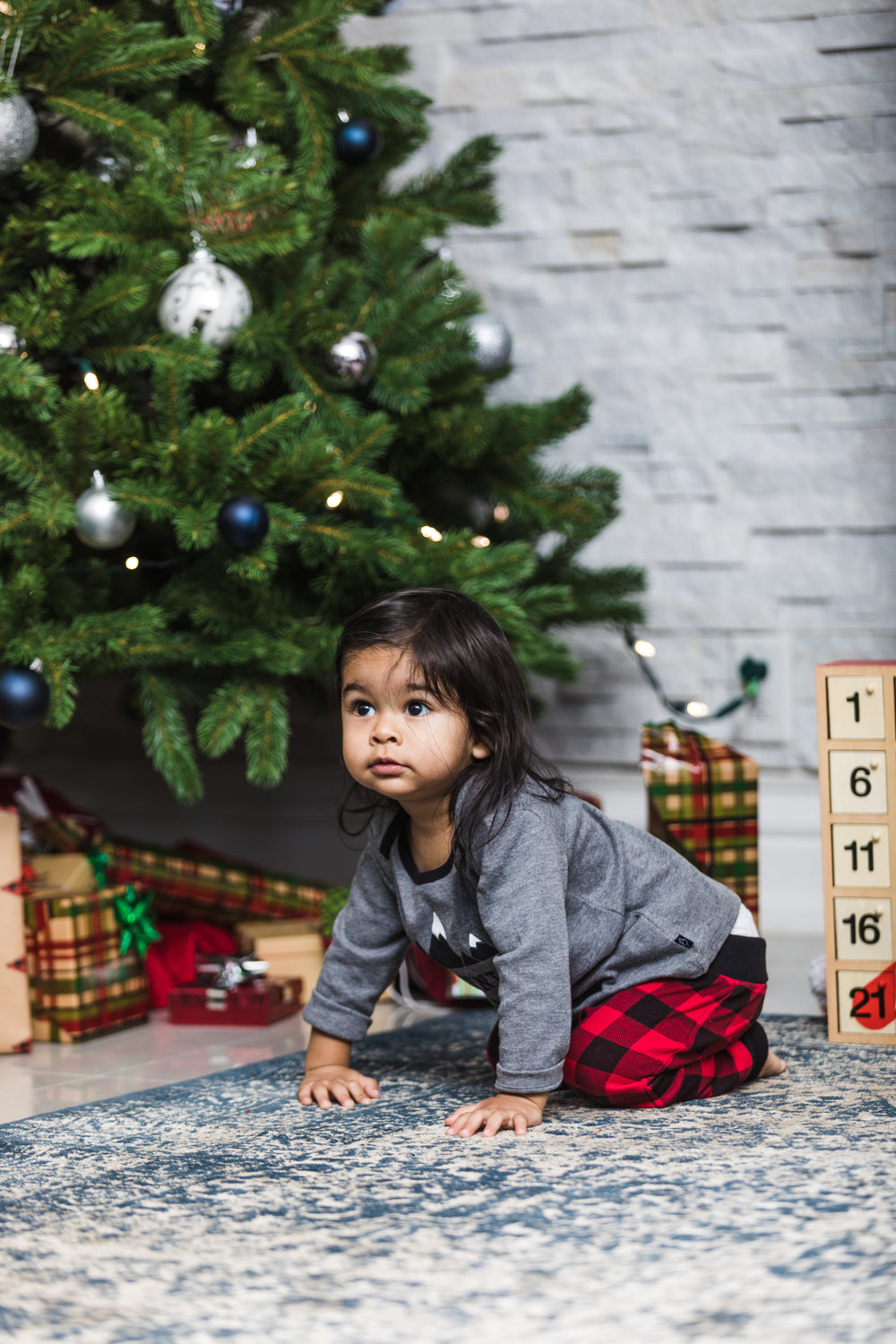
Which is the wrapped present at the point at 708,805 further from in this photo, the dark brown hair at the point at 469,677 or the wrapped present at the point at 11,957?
the wrapped present at the point at 11,957

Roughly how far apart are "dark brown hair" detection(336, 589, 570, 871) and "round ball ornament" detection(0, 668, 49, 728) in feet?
1.15

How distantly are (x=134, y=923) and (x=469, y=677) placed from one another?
0.65 metres

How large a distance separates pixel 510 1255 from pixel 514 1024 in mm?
275

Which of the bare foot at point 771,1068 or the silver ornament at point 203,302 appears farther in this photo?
the silver ornament at point 203,302

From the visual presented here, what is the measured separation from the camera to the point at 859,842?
132 centimetres

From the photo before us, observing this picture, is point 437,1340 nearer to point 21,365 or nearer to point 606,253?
point 21,365

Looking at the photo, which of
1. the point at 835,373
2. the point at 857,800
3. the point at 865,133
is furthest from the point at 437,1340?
the point at 865,133

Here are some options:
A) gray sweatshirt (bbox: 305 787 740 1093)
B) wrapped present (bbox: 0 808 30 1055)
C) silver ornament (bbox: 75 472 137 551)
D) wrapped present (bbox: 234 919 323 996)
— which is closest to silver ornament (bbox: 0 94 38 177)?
silver ornament (bbox: 75 472 137 551)

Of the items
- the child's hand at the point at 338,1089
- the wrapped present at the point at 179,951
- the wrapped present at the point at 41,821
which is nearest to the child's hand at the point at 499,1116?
the child's hand at the point at 338,1089

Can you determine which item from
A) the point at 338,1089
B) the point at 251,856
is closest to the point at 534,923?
the point at 338,1089

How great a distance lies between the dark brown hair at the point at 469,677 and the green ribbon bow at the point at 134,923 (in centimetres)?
56

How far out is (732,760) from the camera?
1.54 meters

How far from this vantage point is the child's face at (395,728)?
1.07m

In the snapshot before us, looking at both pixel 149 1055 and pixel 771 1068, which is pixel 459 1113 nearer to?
pixel 771 1068
